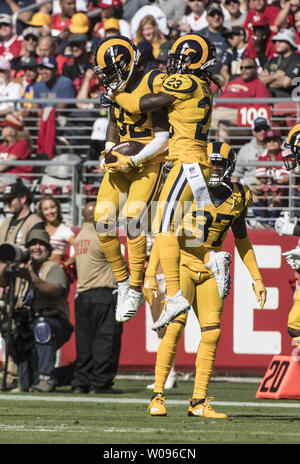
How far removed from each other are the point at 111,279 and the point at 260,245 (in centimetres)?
212

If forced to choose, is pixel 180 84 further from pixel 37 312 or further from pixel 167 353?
pixel 37 312

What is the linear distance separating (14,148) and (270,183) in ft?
11.8

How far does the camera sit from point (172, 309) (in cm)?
827

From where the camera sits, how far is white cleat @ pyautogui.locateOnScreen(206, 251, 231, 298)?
8810mm

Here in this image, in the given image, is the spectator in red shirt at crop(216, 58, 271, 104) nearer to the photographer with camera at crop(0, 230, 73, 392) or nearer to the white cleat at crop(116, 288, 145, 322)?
the photographer with camera at crop(0, 230, 73, 392)

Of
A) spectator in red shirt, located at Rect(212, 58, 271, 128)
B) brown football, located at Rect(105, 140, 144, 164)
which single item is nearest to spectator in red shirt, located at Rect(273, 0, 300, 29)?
spectator in red shirt, located at Rect(212, 58, 271, 128)

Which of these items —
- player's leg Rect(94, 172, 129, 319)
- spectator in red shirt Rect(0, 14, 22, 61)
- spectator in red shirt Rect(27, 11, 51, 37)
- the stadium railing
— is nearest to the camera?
player's leg Rect(94, 172, 129, 319)

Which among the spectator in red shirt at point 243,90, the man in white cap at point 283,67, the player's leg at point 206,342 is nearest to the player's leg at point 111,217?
the player's leg at point 206,342

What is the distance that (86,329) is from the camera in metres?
12.2

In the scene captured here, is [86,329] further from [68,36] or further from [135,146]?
[68,36]

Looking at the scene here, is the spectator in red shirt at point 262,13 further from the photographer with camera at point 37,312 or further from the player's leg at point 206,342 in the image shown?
the player's leg at point 206,342

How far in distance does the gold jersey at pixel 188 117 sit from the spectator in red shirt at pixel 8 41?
1000 centimetres

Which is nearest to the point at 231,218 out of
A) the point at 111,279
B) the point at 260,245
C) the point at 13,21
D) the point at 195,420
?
the point at 195,420

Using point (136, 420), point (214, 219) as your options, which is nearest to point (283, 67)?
point (214, 219)
